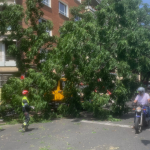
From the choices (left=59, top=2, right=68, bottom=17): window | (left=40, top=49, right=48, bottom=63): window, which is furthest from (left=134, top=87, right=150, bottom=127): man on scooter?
(left=59, top=2, right=68, bottom=17): window

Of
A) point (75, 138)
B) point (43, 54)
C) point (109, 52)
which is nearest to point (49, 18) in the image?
point (43, 54)

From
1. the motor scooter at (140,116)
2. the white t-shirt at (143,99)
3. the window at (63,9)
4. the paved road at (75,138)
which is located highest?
the window at (63,9)

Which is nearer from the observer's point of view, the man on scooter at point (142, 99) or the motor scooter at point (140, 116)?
the motor scooter at point (140, 116)

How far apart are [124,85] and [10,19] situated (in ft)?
21.3

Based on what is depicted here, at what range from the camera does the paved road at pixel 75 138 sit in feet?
19.9

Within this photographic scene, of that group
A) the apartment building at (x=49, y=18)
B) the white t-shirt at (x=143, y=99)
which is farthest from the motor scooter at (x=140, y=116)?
the apartment building at (x=49, y=18)

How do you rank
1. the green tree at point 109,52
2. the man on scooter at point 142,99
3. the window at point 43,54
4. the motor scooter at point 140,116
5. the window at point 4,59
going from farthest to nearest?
the window at point 4,59 < the window at point 43,54 < the green tree at point 109,52 < the man on scooter at point 142,99 < the motor scooter at point 140,116

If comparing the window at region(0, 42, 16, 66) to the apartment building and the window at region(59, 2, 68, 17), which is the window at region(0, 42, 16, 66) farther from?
the window at region(59, 2, 68, 17)

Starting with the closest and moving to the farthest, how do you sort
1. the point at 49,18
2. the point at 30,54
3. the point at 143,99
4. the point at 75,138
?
the point at 75,138 < the point at 143,99 < the point at 30,54 < the point at 49,18

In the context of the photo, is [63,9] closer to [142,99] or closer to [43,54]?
[43,54]

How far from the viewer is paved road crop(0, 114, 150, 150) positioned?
6.06m

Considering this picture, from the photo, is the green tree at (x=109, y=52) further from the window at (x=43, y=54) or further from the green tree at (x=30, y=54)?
the green tree at (x=30, y=54)

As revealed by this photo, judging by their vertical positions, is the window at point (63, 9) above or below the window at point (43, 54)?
above

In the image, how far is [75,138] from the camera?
273 inches
